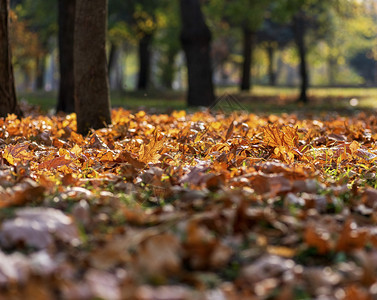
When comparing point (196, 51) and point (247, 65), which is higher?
point (196, 51)

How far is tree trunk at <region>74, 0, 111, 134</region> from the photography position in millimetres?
6254

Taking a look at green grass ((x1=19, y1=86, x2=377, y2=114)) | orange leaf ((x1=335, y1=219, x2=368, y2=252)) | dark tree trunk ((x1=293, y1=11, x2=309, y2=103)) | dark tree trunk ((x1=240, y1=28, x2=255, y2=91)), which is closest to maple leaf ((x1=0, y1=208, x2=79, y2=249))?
orange leaf ((x1=335, y1=219, x2=368, y2=252))

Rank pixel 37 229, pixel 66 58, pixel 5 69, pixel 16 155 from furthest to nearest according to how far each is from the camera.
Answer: pixel 66 58
pixel 5 69
pixel 16 155
pixel 37 229

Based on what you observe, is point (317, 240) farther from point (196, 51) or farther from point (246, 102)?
point (246, 102)

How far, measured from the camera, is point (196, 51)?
47.6 ft

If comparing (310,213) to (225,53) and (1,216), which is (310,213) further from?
(225,53)

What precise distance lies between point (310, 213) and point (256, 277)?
2.35 ft

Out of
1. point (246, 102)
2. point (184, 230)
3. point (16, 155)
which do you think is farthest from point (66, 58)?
point (246, 102)

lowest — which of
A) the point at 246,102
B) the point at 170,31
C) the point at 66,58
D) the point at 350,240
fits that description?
the point at 246,102

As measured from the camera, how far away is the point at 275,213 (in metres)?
2.62

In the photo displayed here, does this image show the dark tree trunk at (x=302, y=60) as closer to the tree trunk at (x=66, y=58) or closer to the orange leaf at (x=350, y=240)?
the tree trunk at (x=66, y=58)

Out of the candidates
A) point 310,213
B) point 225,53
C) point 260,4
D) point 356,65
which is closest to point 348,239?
point 310,213

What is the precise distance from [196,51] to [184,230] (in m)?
12.7

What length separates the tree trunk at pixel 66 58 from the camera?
10.6 metres
